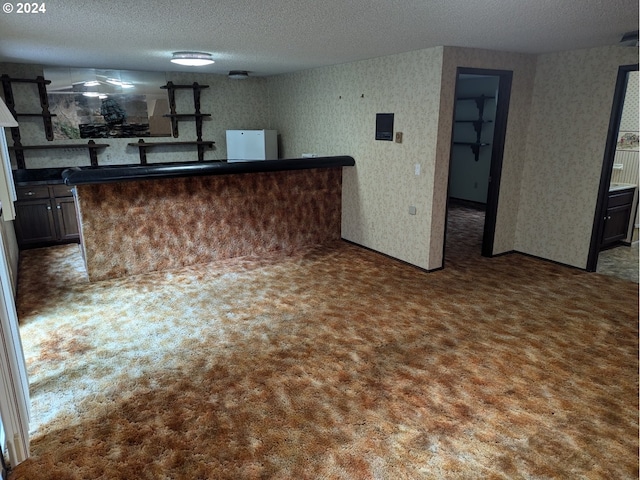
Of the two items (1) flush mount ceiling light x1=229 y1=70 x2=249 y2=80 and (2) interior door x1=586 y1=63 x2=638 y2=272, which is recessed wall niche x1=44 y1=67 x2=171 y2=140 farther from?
(2) interior door x1=586 y1=63 x2=638 y2=272

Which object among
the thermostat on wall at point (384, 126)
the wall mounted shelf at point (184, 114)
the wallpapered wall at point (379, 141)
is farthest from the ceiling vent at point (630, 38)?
the wall mounted shelf at point (184, 114)

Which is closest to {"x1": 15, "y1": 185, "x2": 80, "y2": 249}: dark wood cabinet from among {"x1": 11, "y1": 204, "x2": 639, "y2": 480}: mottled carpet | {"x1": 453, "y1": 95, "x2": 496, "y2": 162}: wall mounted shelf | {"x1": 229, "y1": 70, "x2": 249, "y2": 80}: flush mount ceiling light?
{"x1": 11, "y1": 204, "x2": 639, "y2": 480}: mottled carpet

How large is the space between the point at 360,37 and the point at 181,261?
2905mm

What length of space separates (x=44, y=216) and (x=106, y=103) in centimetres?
178

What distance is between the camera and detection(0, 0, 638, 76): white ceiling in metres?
2.56

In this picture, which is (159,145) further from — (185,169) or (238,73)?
(185,169)

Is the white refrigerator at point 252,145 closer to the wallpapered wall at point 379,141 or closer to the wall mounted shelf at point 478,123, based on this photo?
the wallpapered wall at point 379,141

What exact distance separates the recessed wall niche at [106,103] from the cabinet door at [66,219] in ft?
3.38

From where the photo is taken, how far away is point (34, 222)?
5.38 meters

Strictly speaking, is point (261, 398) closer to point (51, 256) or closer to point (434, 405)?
point (434, 405)

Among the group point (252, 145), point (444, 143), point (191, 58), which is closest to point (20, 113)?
point (191, 58)

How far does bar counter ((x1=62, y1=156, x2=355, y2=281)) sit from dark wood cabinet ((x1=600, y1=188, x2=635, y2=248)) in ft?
10.1

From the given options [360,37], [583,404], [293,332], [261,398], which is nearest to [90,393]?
[261,398]

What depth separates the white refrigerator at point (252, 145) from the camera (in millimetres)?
6473
